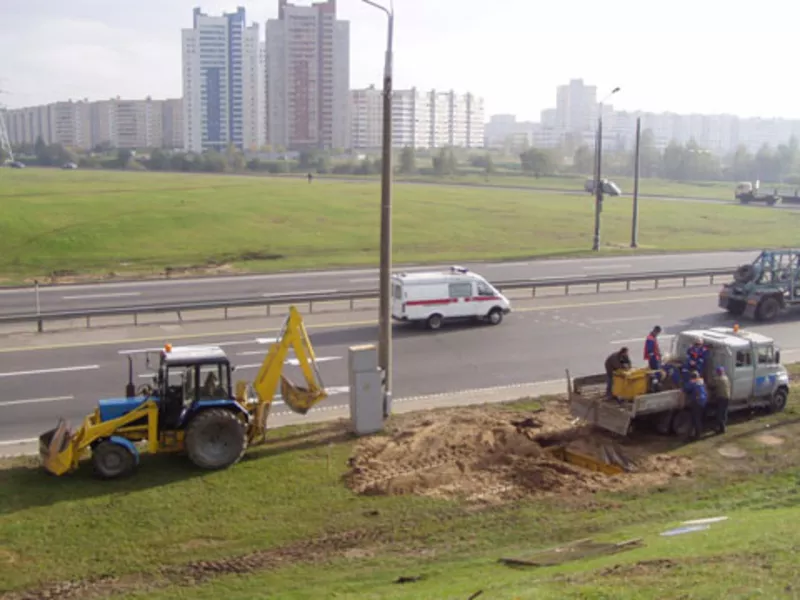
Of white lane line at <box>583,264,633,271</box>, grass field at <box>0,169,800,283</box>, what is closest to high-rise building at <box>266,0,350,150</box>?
grass field at <box>0,169,800,283</box>

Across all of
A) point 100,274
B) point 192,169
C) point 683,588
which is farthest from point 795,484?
point 192,169

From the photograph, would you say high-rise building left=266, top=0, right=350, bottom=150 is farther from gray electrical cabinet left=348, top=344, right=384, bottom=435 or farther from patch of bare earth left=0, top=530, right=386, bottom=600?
patch of bare earth left=0, top=530, right=386, bottom=600

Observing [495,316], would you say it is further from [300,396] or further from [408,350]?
[300,396]

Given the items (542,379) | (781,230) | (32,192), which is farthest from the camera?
(32,192)

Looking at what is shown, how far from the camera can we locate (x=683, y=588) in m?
8.32

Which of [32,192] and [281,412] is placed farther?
[32,192]

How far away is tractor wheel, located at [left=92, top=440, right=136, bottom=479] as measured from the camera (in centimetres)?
1359

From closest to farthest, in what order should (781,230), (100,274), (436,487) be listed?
(436,487) → (100,274) → (781,230)

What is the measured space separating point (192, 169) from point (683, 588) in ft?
410

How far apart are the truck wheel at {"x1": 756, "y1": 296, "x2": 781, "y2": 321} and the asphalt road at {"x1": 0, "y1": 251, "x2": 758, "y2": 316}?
1178cm

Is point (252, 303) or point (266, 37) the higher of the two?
point (266, 37)

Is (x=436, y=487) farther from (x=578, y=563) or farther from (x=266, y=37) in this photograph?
(x=266, y=37)

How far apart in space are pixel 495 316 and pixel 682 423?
494 inches

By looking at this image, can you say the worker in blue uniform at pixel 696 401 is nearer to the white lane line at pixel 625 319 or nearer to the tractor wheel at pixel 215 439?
the tractor wheel at pixel 215 439
